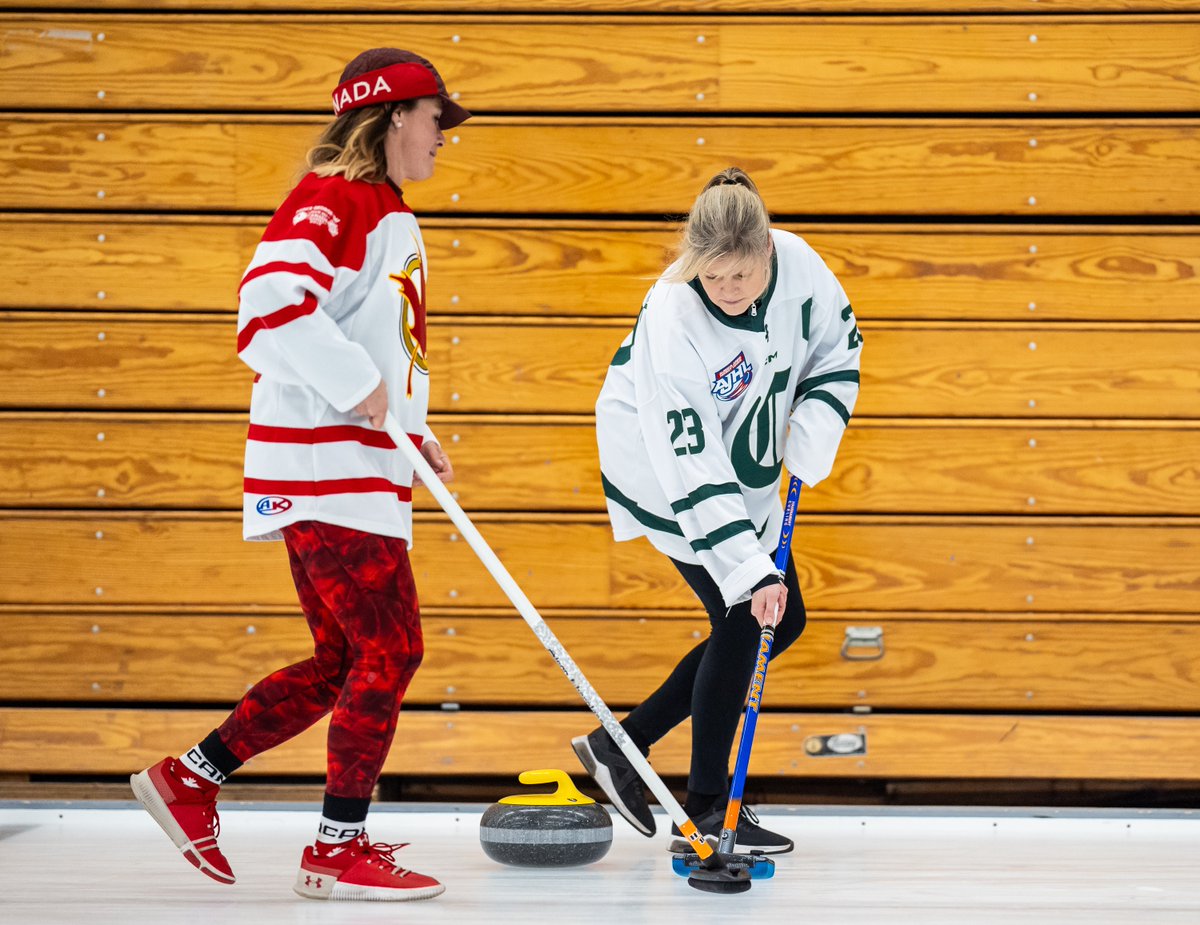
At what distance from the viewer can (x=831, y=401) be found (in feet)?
7.92

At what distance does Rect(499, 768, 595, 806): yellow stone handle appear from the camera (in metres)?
2.31

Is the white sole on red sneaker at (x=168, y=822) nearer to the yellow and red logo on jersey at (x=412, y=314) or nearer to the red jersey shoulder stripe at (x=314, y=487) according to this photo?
the red jersey shoulder stripe at (x=314, y=487)

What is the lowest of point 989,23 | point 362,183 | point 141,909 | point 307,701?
point 141,909

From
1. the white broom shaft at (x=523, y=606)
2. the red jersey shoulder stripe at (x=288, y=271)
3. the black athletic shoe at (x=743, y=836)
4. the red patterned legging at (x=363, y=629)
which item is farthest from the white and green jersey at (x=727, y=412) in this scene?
the red jersey shoulder stripe at (x=288, y=271)

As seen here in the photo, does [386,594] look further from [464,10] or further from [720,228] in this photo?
[464,10]

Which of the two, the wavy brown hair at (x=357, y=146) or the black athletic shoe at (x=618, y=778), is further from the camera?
the black athletic shoe at (x=618, y=778)

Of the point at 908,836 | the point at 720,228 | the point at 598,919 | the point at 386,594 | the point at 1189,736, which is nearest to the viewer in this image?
the point at 598,919

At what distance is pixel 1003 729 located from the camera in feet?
9.98

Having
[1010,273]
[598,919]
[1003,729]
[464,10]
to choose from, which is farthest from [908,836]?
[464,10]

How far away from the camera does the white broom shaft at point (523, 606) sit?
2012 mm

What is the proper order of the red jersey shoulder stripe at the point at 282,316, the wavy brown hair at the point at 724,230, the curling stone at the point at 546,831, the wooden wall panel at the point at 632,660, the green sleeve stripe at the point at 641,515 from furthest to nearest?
the wooden wall panel at the point at 632,660 → the green sleeve stripe at the point at 641,515 → the curling stone at the point at 546,831 → the wavy brown hair at the point at 724,230 → the red jersey shoulder stripe at the point at 282,316

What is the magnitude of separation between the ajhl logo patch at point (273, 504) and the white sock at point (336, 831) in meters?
0.48

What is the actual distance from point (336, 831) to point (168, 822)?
0.92 ft

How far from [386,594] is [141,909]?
59 cm
